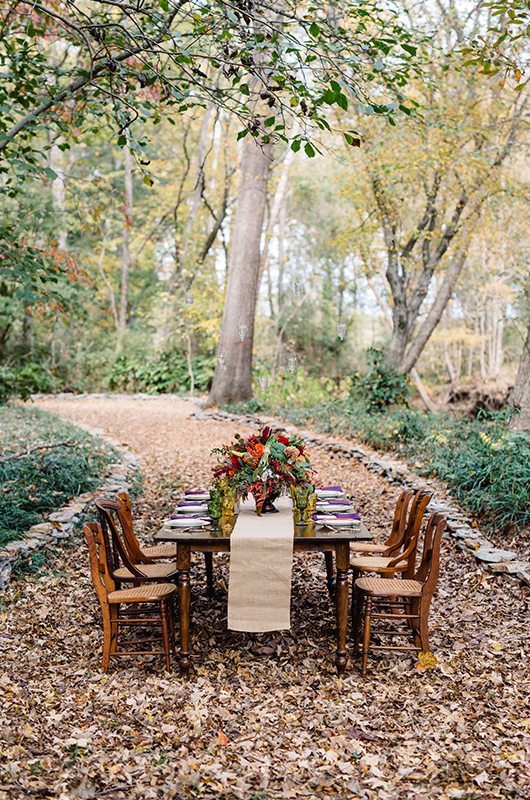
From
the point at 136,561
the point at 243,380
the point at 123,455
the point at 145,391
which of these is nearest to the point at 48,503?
the point at 136,561

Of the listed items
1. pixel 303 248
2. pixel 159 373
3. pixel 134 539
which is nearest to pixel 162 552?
pixel 134 539

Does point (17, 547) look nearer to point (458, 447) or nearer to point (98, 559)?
point (98, 559)

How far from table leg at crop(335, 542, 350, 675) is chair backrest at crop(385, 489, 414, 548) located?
0.89 meters

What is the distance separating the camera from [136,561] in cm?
493

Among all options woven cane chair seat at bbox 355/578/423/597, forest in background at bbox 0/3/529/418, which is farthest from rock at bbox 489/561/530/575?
forest in background at bbox 0/3/529/418

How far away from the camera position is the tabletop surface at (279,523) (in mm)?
4023

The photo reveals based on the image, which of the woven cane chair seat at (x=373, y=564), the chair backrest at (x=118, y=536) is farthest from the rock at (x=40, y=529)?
the woven cane chair seat at (x=373, y=564)

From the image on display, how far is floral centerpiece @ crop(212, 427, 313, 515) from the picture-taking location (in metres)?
4.29

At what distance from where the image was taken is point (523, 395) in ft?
26.7

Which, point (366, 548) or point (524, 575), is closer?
point (366, 548)

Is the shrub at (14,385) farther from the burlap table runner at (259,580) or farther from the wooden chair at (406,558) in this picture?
the burlap table runner at (259,580)

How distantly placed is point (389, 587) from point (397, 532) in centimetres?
85

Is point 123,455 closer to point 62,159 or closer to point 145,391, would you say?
point 145,391

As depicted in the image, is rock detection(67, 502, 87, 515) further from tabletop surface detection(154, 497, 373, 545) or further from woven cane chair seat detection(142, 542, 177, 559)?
tabletop surface detection(154, 497, 373, 545)
